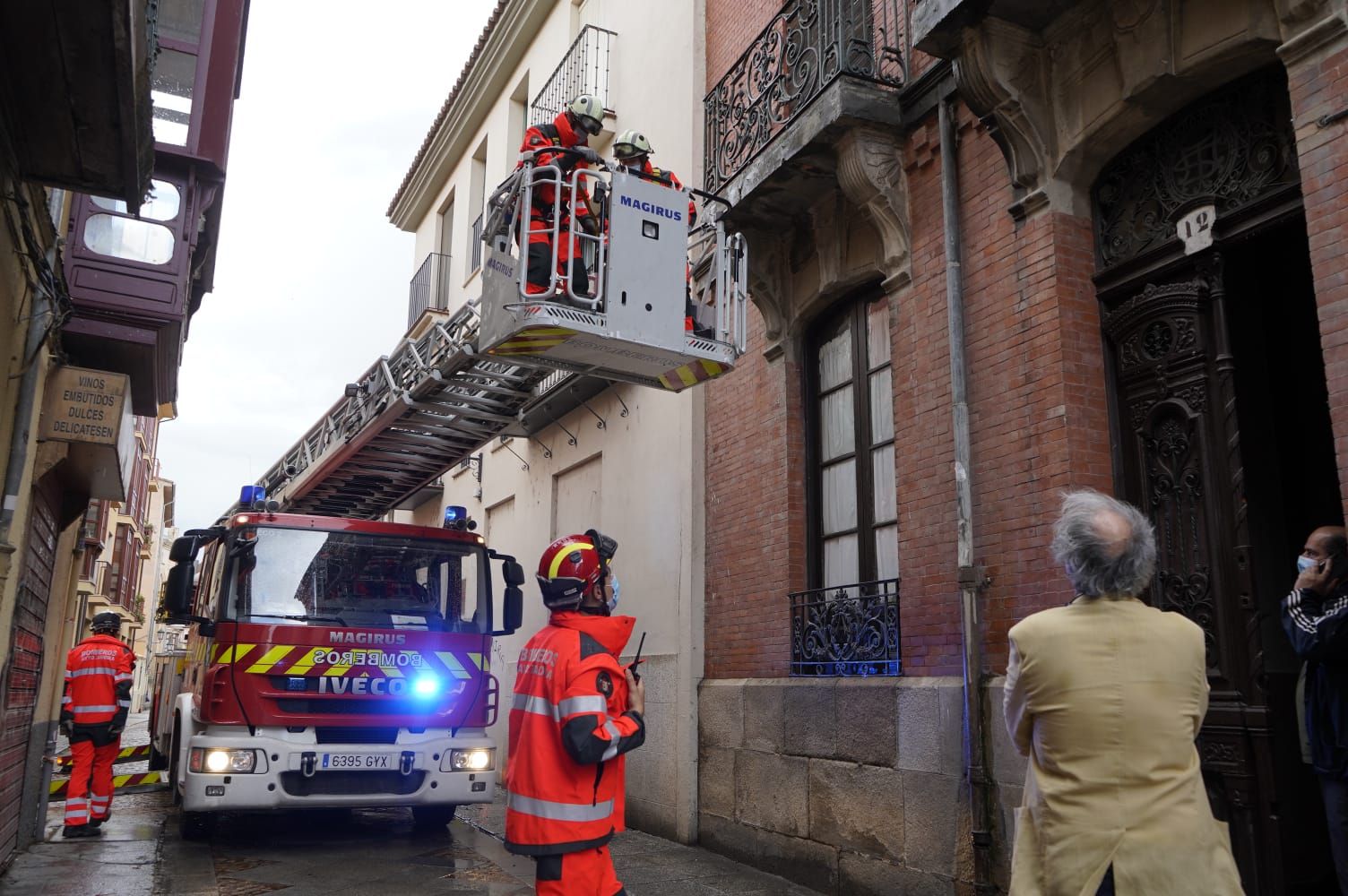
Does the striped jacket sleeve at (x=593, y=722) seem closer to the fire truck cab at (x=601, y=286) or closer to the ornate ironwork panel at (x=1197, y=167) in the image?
the fire truck cab at (x=601, y=286)

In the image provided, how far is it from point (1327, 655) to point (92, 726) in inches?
356

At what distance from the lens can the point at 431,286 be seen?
1834 centimetres

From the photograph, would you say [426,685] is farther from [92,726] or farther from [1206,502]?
[1206,502]

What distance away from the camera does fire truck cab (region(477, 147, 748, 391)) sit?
6391 millimetres

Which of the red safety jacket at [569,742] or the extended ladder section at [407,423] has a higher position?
the extended ladder section at [407,423]

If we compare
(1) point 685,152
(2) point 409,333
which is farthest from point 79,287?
(2) point 409,333

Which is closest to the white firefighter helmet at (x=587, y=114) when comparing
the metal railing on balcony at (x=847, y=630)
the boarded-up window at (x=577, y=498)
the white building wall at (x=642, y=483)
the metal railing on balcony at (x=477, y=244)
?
the white building wall at (x=642, y=483)

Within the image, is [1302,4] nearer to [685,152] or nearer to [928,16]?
[928,16]

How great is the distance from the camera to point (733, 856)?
25.9 feet

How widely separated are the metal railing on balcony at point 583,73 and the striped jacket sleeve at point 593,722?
989cm

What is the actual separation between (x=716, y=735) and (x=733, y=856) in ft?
2.97

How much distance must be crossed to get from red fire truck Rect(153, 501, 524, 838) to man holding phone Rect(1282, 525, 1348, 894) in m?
6.03

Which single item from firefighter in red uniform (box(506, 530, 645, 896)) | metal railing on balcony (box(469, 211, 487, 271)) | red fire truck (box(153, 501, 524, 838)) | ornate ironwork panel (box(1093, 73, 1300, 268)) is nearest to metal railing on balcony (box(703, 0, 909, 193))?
ornate ironwork panel (box(1093, 73, 1300, 268))

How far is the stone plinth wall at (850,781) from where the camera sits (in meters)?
5.80
